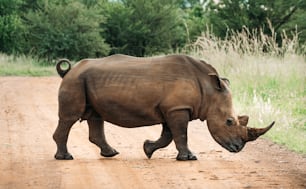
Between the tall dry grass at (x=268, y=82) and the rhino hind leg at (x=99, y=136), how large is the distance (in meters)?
2.38

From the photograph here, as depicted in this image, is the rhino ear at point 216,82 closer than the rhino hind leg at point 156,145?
Yes

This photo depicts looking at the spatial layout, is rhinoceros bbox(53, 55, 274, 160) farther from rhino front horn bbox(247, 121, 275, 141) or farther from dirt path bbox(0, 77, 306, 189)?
dirt path bbox(0, 77, 306, 189)

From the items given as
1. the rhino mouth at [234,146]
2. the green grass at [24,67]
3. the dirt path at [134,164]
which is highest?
the rhino mouth at [234,146]

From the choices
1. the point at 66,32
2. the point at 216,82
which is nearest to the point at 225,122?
the point at 216,82

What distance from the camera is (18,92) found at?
19.7 meters

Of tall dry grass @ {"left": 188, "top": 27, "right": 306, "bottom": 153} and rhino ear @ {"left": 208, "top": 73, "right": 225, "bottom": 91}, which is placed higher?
rhino ear @ {"left": 208, "top": 73, "right": 225, "bottom": 91}

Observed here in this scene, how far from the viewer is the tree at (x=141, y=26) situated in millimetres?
41219

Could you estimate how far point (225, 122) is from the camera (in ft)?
30.1

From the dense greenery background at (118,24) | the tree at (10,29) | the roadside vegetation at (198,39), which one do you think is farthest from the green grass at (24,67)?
the tree at (10,29)

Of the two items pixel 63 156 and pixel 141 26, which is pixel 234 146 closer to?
Answer: pixel 63 156

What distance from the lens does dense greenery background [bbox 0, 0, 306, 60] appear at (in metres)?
33.5

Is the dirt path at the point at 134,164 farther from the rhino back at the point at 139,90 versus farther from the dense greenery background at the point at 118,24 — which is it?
the dense greenery background at the point at 118,24

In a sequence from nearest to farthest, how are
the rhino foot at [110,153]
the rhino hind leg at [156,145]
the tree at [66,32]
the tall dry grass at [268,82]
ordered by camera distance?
the rhino hind leg at [156,145] < the rhino foot at [110,153] < the tall dry grass at [268,82] < the tree at [66,32]

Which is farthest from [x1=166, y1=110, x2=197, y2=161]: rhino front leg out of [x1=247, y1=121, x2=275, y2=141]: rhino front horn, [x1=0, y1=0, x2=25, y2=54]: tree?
[x1=0, y1=0, x2=25, y2=54]: tree
